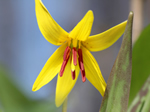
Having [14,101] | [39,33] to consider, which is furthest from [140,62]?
[39,33]

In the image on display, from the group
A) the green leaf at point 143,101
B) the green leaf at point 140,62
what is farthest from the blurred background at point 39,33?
the green leaf at point 143,101

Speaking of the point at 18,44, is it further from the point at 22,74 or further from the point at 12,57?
the point at 22,74

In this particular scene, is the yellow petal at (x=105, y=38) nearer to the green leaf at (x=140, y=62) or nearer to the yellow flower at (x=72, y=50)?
the yellow flower at (x=72, y=50)

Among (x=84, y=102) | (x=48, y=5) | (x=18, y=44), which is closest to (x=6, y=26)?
(x=18, y=44)

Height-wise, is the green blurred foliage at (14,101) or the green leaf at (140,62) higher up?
the green blurred foliage at (14,101)

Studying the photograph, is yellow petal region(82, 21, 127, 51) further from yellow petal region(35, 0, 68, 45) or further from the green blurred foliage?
the green blurred foliage

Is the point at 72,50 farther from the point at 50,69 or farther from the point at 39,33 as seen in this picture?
the point at 39,33
